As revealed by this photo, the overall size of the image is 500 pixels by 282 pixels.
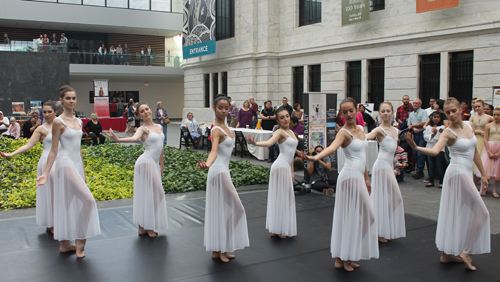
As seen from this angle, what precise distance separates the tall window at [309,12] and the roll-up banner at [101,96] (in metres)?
11.5

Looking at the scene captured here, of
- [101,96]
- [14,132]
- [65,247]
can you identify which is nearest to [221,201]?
[65,247]

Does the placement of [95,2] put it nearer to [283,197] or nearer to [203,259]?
Result: [283,197]

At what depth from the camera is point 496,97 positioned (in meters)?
12.6

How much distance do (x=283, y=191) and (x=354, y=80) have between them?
1452 cm

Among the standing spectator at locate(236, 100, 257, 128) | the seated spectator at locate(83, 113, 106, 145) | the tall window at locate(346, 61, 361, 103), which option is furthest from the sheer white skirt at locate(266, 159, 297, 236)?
the tall window at locate(346, 61, 361, 103)

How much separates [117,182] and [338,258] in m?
6.69

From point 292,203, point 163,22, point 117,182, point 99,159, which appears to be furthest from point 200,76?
point 292,203

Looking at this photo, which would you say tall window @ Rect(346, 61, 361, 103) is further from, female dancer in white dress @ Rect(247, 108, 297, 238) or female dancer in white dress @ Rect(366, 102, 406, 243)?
female dancer in white dress @ Rect(247, 108, 297, 238)

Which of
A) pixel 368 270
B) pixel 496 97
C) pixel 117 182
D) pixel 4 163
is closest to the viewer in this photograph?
pixel 368 270

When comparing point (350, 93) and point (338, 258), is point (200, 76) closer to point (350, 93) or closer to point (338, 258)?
point (350, 93)

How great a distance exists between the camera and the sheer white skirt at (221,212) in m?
5.39

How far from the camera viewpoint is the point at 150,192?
6473mm

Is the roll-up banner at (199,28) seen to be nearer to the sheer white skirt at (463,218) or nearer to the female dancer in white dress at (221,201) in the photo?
the female dancer in white dress at (221,201)

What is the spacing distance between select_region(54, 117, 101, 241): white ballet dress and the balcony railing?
25.0 meters
